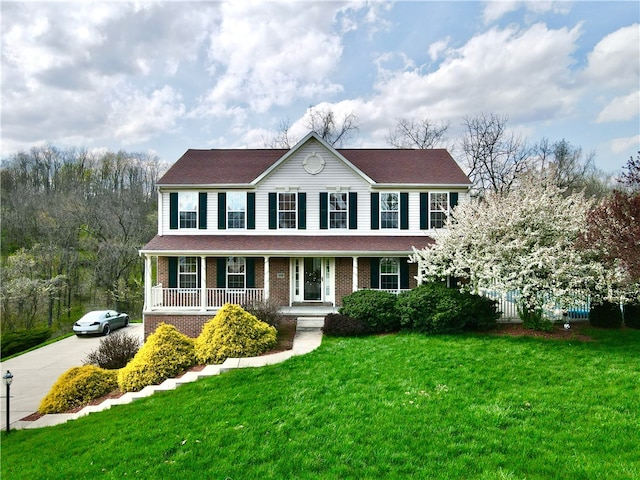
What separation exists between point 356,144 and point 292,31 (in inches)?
745

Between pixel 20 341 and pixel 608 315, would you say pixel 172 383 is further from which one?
pixel 608 315

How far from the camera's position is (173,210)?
51.6 feet

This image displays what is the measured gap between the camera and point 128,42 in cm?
1167

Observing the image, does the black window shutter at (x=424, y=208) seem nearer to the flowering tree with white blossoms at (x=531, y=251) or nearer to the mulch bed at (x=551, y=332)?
the flowering tree with white blossoms at (x=531, y=251)

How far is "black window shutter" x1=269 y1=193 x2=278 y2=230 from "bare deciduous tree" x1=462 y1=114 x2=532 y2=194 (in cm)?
1826

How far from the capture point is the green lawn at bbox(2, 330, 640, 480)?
451cm

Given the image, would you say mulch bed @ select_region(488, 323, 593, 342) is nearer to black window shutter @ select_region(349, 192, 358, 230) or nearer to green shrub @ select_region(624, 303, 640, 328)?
green shrub @ select_region(624, 303, 640, 328)

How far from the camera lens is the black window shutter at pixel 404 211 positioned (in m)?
15.6

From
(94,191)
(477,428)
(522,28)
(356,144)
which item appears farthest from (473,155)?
(94,191)

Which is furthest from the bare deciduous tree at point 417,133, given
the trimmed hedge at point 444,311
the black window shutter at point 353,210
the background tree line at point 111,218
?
the trimmed hedge at point 444,311

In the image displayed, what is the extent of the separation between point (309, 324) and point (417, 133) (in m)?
23.5

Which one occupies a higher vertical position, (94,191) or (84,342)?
(94,191)

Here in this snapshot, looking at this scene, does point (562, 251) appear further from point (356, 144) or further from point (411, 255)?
point (356, 144)

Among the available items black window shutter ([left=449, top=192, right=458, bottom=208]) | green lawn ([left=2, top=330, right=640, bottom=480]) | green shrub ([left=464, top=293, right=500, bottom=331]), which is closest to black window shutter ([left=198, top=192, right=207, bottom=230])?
green lawn ([left=2, top=330, right=640, bottom=480])
